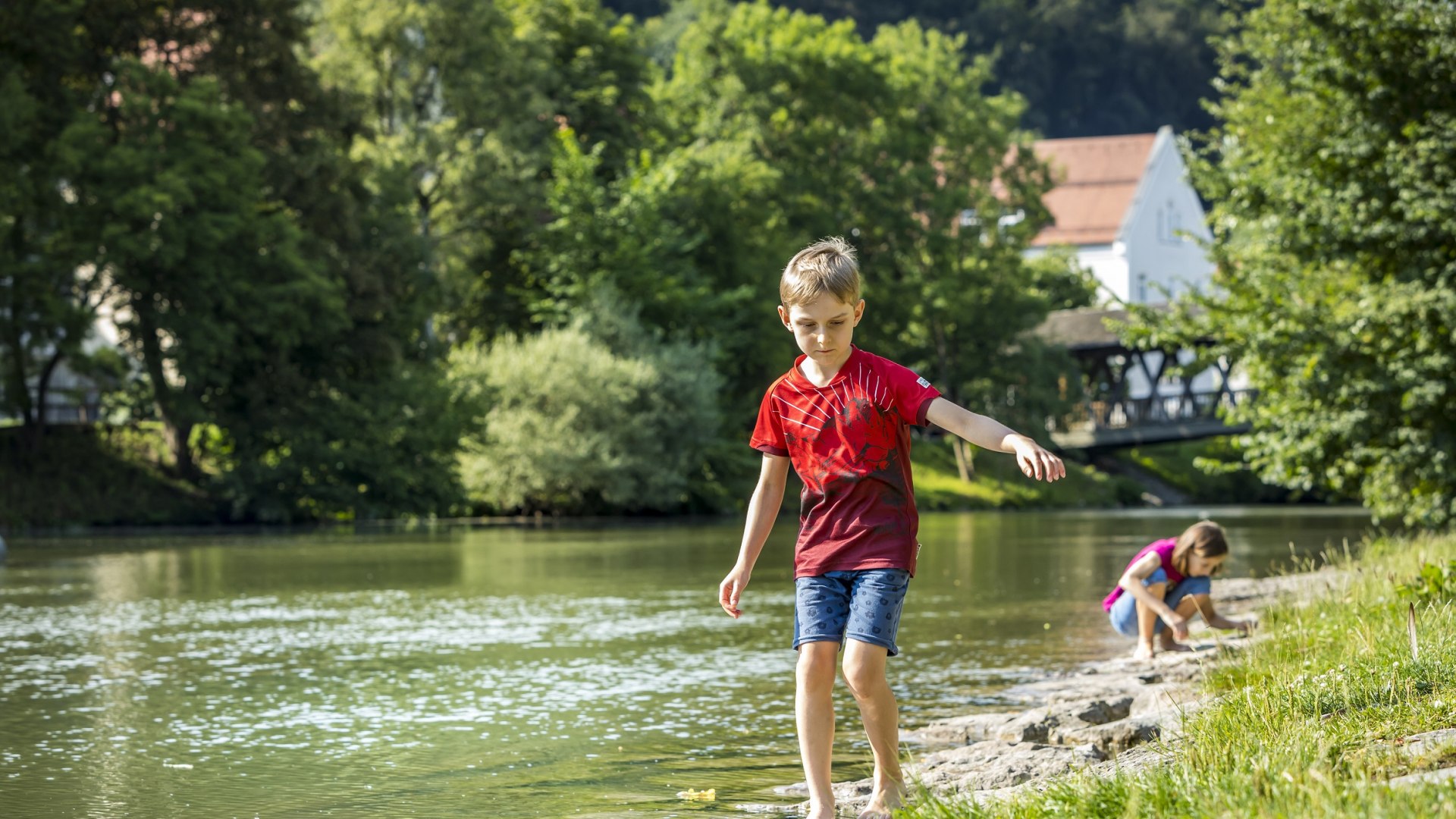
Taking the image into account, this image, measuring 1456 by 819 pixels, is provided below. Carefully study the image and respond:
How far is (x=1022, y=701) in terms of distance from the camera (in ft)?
32.2

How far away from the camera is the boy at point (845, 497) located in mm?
5660

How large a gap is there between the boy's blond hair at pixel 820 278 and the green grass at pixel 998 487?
46577mm

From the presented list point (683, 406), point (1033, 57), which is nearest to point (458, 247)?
point (683, 406)

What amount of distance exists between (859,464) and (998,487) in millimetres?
50835

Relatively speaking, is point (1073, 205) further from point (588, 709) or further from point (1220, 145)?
point (588, 709)

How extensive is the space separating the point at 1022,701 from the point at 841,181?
50030 millimetres

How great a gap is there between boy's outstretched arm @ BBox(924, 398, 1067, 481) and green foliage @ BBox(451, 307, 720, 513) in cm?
3564

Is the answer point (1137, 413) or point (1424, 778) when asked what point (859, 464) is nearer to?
point (1424, 778)

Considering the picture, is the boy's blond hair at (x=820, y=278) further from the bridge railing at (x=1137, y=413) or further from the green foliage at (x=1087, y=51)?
the green foliage at (x=1087, y=51)

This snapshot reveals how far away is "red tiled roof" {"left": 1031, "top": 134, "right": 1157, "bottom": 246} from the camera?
90375mm

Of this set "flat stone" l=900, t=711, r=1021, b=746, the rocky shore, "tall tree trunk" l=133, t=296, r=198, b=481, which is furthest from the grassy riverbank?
"tall tree trunk" l=133, t=296, r=198, b=481

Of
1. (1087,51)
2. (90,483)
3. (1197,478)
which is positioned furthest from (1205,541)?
(1087,51)

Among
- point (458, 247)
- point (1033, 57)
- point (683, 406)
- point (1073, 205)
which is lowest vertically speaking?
point (683, 406)

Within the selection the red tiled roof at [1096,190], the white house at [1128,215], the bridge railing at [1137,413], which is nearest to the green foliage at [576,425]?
the bridge railing at [1137,413]
